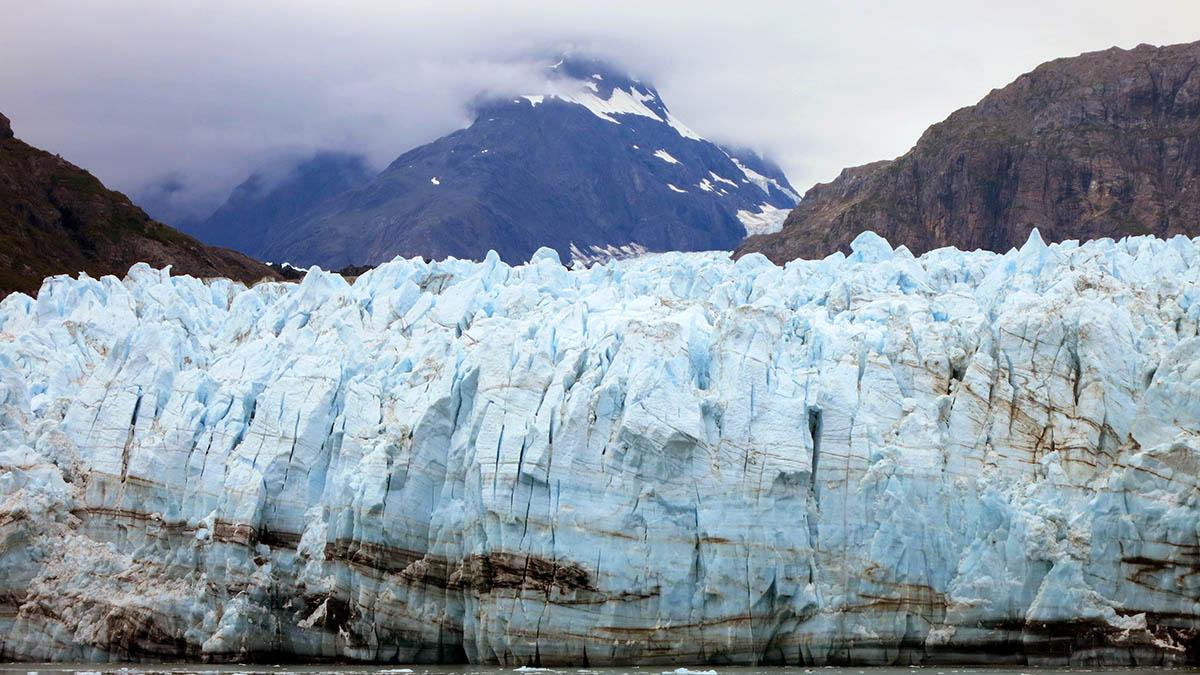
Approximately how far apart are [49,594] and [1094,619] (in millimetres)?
19179

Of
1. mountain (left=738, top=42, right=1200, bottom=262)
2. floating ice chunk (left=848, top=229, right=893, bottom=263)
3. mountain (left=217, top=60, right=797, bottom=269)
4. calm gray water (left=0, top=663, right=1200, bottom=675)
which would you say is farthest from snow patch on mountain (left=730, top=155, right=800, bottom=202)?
calm gray water (left=0, top=663, right=1200, bottom=675)

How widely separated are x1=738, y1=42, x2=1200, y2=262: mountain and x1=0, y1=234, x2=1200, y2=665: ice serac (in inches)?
1792

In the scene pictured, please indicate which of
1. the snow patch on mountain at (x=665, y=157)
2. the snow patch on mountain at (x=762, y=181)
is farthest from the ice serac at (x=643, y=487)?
the snow patch on mountain at (x=762, y=181)

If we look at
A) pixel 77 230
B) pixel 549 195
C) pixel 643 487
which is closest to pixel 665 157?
pixel 549 195

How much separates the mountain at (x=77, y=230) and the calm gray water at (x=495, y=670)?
1620 inches

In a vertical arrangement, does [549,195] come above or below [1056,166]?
above

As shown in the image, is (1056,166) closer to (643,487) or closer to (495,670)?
(643,487)

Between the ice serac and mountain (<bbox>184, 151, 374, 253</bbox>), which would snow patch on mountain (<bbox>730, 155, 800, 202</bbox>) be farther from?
the ice serac

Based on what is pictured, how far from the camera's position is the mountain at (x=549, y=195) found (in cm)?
9788

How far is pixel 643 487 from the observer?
22.1 meters

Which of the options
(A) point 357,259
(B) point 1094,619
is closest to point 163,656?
→ (B) point 1094,619

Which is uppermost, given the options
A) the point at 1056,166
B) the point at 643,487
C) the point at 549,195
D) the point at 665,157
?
the point at 665,157

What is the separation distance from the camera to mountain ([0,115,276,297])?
6300 centimetres

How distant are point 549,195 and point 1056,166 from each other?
159 feet
